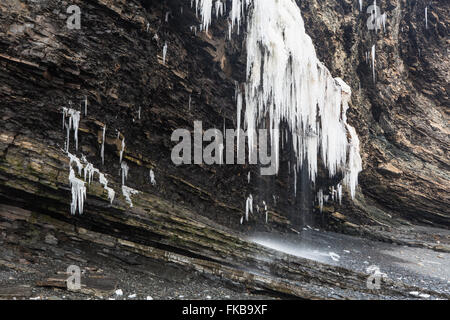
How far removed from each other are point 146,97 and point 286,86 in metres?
5.73

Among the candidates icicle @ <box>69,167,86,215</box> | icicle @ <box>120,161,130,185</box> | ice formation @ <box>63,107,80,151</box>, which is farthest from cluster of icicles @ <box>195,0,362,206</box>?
icicle @ <box>69,167,86,215</box>

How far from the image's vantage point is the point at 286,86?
11.4m

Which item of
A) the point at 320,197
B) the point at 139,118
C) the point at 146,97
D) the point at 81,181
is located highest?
the point at 146,97

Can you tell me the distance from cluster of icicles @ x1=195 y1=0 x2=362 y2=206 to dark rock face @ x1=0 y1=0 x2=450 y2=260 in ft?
2.04

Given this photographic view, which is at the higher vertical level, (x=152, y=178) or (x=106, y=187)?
(x=152, y=178)

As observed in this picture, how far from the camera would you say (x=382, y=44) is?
18656 millimetres

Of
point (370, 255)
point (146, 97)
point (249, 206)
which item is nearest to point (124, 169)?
point (146, 97)

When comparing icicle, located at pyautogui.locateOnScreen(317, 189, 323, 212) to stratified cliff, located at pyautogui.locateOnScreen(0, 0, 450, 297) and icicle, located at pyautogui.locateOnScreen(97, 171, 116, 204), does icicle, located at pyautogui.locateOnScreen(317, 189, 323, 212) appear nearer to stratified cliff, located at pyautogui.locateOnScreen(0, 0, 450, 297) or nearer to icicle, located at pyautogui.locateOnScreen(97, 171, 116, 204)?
stratified cliff, located at pyautogui.locateOnScreen(0, 0, 450, 297)

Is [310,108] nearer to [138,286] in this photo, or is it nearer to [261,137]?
[261,137]

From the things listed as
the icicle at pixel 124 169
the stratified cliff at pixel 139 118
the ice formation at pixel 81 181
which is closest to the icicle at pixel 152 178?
the stratified cliff at pixel 139 118

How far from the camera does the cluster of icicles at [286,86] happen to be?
10453 millimetres

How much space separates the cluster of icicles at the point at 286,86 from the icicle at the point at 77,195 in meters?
6.38

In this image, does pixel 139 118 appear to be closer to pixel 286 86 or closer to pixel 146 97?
pixel 146 97

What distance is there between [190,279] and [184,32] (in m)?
8.16
